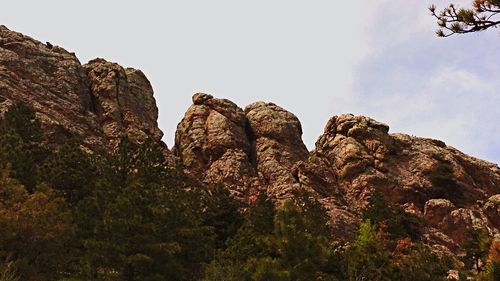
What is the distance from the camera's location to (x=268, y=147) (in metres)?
78.8

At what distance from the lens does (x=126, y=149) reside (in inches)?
1686

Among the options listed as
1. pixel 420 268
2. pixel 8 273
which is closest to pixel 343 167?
pixel 420 268

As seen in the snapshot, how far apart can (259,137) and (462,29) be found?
69803 mm

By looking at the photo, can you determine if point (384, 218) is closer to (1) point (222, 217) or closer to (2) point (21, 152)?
(1) point (222, 217)

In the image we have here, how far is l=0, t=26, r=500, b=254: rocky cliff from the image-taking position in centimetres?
6738

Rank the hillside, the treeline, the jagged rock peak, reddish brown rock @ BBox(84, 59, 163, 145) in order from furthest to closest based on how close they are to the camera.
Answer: the jagged rock peak → reddish brown rock @ BBox(84, 59, 163, 145) → the hillside → the treeline

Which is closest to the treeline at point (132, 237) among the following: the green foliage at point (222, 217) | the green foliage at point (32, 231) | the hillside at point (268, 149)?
the green foliage at point (32, 231)

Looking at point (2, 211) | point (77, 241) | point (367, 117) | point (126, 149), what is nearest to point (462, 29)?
point (2, 211)

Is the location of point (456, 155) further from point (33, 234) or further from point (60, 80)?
point (33, 234)

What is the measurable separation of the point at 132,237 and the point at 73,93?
48.6m

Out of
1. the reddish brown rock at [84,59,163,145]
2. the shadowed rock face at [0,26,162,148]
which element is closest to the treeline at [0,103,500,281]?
the shadowed rock face at [0,26,162,148]

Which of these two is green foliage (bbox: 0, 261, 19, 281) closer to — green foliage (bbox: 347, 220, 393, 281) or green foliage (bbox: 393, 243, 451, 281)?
green foliage (bbox: 347, 220, 393, 281)

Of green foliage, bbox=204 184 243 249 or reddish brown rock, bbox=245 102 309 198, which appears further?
reddish brown rock, bbox=245 102 309 198

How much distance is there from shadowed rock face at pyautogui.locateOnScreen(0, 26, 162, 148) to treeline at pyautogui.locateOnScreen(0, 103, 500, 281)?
20586 millimetres
